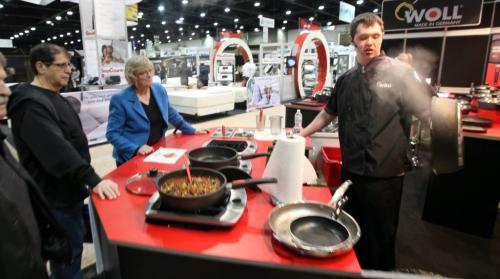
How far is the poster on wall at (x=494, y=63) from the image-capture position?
600 cm

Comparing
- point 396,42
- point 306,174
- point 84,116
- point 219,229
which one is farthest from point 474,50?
point 84,116

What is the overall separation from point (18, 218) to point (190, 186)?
1.90 ft

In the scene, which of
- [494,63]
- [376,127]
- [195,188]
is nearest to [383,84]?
[376,127]

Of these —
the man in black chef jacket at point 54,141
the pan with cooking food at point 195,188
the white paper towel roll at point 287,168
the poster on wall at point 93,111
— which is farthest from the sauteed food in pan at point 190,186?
the poster on wall at point 93,111

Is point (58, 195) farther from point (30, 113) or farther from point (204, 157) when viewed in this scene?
point (204, 157)

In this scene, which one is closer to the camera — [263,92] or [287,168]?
[287,168]

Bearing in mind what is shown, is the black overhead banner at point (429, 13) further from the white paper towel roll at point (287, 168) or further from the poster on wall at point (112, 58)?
the white paper towel roll at point (287, 168)

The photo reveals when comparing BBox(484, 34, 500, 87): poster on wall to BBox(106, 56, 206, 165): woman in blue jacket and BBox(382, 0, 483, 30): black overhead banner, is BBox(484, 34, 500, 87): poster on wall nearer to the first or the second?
BBox(382, 0, 483, 30): black overhead banner

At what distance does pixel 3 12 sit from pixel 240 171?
655 inches

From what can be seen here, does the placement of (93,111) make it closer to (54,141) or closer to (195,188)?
(54,141)

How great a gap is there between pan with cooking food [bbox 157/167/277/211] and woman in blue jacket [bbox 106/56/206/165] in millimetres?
935

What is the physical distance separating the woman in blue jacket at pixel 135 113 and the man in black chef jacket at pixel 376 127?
1.41 m

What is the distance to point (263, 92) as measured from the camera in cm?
915

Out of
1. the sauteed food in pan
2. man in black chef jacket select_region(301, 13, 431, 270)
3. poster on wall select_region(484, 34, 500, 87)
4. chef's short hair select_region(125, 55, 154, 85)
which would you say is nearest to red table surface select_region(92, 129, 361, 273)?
the sauteed food in pan
